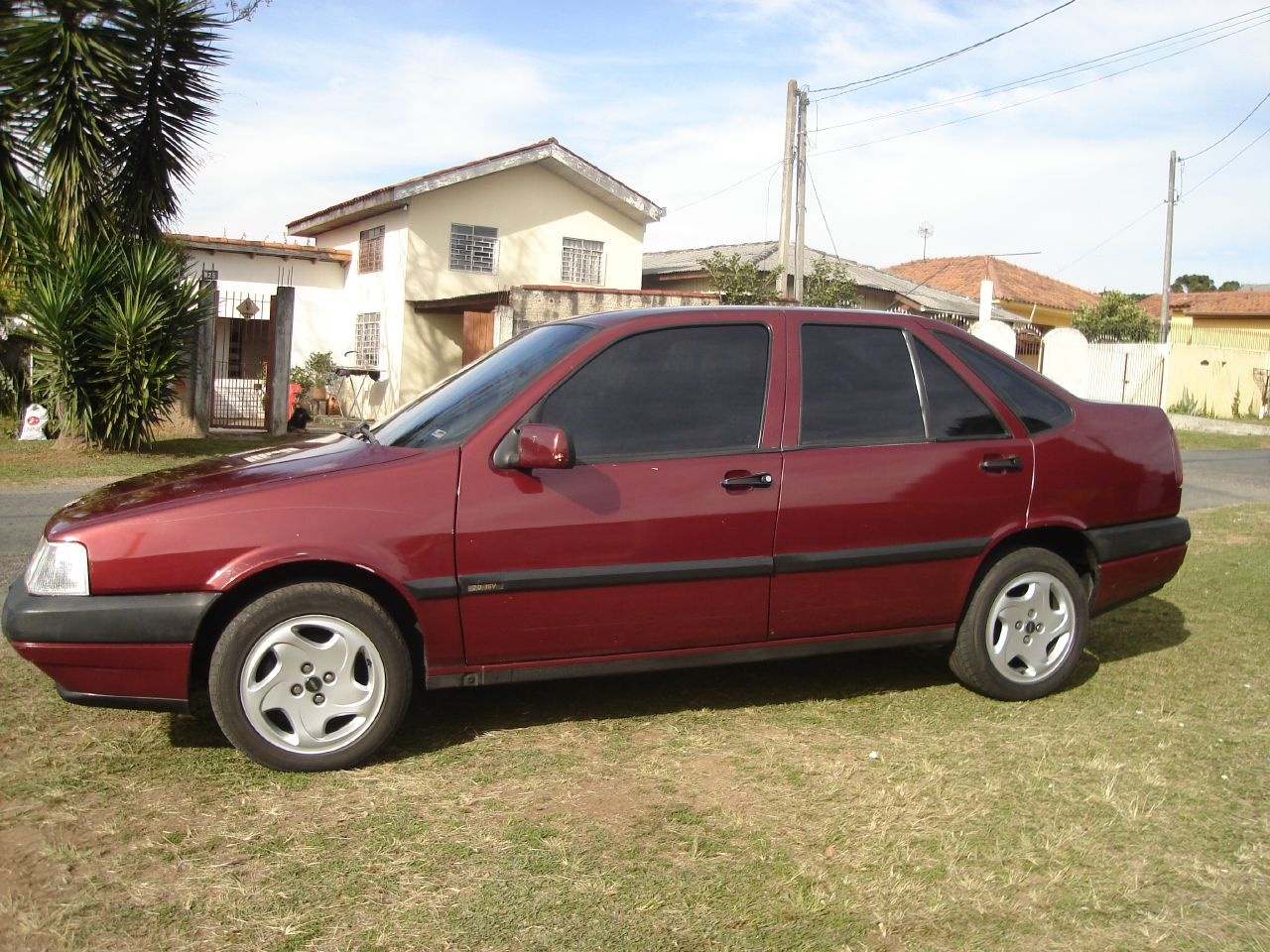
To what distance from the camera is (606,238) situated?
2531cm

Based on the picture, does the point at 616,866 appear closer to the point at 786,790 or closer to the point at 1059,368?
the point at 786,790

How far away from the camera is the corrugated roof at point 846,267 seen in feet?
100

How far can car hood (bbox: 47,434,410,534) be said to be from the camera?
12.8 ft

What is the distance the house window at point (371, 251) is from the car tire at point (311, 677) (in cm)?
2116

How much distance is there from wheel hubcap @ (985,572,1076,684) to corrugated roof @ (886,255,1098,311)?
3406 cm

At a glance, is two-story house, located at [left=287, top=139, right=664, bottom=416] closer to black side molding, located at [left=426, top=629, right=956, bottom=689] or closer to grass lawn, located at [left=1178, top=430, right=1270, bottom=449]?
grass lawn, located at [left=1178, top=430, right=1270, bottom=449]

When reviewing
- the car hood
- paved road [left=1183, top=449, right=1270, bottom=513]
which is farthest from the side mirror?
paved road [left=1183, top=449, right=1270, bottom=513]

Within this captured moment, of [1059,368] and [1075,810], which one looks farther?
[1059,368]

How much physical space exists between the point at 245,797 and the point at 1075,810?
8.79 ft

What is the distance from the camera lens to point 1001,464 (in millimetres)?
4746

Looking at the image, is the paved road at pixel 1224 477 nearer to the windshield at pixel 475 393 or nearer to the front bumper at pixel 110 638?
the windshield at pixel 475 393

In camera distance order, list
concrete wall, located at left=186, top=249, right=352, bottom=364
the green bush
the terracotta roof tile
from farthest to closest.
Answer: the terracotta roof tile
concrete wall, located at left=186, top=249, right=352, bottom=364
the green bush

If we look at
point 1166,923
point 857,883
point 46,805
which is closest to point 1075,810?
point 1166,923

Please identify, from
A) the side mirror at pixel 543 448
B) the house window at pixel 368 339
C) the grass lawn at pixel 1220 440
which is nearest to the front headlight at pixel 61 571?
the side mirror at pixel 543 448
